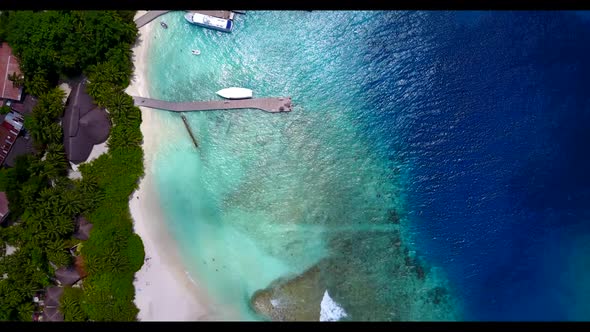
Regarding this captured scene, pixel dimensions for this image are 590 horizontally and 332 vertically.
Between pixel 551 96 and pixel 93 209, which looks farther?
pixel 551 96

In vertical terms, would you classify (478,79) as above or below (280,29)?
above

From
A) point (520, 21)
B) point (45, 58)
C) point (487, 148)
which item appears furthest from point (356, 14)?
point (45, 58)

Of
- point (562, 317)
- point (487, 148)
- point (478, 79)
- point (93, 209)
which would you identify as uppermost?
point (478, 79)

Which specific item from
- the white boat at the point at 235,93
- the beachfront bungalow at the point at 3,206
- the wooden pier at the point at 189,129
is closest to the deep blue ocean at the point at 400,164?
the wooden pier at the point at 189,129

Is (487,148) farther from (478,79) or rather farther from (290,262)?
(290,262)

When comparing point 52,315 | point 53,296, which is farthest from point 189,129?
point 52,315

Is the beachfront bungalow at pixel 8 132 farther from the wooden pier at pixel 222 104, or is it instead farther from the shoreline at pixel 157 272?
the shoreline at pixel 157 272
